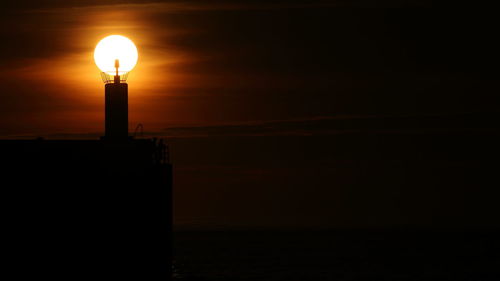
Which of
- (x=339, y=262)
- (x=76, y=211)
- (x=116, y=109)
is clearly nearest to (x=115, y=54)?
(x=116, y=109)

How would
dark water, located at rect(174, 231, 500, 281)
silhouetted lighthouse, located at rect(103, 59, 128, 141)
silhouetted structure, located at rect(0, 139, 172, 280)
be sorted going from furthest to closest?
dark water, located at rect(174, 231, 500, 281) < silhouetted lighthouse, located at rect(103, 59, 128, 141) < silhouetted structure, located at rect(0, 139, 172, 280)

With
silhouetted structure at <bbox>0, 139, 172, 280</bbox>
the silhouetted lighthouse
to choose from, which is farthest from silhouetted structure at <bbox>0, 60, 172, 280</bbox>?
the silhouetted lighthouse

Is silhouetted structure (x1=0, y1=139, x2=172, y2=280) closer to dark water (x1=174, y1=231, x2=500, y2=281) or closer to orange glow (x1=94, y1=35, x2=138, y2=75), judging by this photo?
orange glow (x1=94, y1=35, x2=138, y2=75)

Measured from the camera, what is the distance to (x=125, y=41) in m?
24.8

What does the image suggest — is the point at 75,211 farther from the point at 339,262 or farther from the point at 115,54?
the point at 339,262

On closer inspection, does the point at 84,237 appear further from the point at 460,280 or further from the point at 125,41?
the point at 460,280

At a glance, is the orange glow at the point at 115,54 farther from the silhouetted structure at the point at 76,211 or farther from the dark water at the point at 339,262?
the dark water at the point at 339,262

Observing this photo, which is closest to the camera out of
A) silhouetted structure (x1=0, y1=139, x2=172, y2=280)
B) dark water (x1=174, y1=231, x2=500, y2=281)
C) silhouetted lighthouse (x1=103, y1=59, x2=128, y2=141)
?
silhouetted structure (x1=0, y1=139, x2=172, y2=280)

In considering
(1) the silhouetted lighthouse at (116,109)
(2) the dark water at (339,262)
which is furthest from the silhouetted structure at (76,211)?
(2) the dark water at (339,262)

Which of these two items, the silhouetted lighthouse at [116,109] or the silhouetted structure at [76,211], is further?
the silhouetted lighthouse at [116,109]

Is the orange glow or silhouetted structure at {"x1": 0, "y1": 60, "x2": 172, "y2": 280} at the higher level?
the orange glow

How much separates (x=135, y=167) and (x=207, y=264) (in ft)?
201

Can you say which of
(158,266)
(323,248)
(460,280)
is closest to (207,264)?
(460,280)

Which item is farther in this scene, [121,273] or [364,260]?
[364,260]
